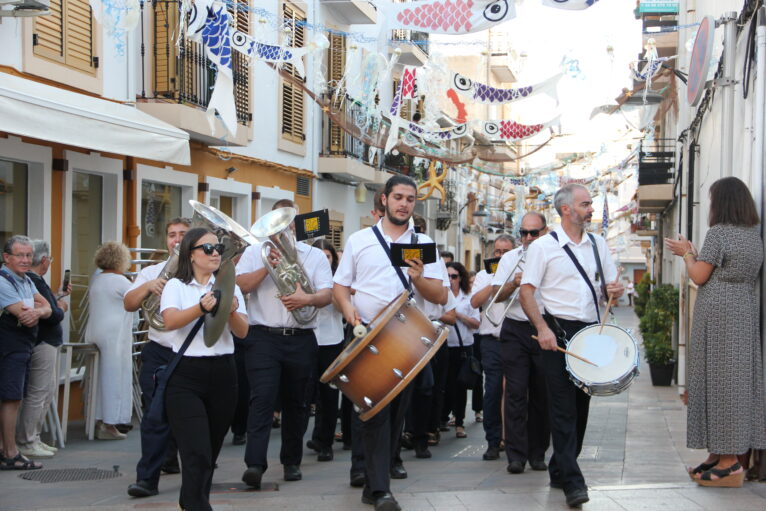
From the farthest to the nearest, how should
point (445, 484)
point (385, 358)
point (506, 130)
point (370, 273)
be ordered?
point (506, 130)
point (445, 484)
point (370, 273)
point (385, 358)

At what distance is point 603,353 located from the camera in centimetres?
604

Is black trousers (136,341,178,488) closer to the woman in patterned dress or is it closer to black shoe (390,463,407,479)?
black shoe (390,463,407,479)

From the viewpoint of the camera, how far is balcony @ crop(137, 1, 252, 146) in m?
12.1

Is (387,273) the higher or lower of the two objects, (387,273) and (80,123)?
the lower

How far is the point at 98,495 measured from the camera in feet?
21.5

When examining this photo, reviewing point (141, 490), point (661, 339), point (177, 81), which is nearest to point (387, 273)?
point (141, 490)

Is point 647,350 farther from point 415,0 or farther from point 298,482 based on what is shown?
point 298,482

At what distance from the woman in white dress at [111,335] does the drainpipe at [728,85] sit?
5330 millimetres

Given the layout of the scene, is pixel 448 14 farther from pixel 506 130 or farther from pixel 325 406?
pixel 506 130

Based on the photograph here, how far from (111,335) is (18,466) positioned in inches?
74.2

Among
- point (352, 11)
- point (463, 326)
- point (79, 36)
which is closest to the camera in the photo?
point (463, 326)

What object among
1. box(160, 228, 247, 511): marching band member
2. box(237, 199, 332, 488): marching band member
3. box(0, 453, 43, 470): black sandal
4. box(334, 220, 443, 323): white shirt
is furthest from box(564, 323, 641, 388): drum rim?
box(0, 453, 43, 470): black sandal

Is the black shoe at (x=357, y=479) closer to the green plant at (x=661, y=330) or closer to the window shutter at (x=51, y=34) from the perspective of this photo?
the window shutter at (x=51, y=34)

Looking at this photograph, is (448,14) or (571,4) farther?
(448,14)
